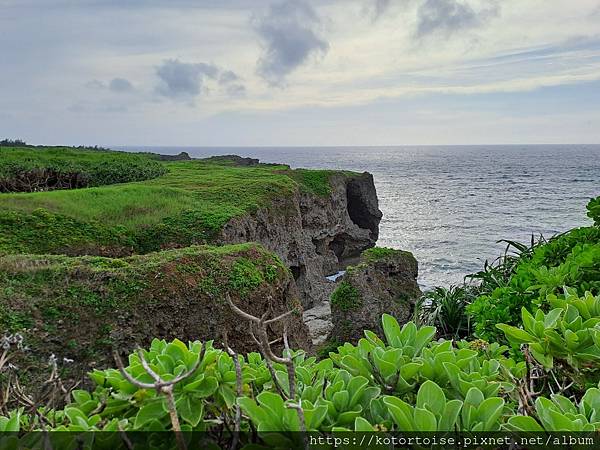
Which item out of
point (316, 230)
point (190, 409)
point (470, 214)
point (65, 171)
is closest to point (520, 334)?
point (190, 409)

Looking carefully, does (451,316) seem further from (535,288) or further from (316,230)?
(316,230)

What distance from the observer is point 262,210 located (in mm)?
20109

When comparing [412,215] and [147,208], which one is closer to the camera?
[147,208]

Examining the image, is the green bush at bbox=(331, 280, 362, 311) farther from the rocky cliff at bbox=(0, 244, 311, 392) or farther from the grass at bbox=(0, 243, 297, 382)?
the grass at bbox=(0, 243, 297, 382)

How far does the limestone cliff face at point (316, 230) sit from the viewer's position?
1994 centimetres

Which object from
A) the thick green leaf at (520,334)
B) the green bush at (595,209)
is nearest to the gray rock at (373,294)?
the green bush at (595,209)

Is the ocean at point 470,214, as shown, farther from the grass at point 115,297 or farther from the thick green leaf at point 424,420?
the thick green leaf at point 424,420

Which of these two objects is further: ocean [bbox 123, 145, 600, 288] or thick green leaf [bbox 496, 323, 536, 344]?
ocean [bbox 123, 145, 600, 288]

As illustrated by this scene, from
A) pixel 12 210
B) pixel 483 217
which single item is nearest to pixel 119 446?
pixel 12 210

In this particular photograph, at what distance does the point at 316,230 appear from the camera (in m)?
A: 30.4

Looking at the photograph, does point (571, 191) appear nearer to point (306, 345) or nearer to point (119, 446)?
point (306, 345)

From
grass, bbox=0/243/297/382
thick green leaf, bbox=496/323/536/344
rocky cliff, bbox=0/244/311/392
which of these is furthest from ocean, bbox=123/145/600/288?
thick green leaf, bbox=496/323/536/344

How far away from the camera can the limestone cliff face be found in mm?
Result: 19942

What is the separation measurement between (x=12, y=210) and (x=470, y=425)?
50.6ft
